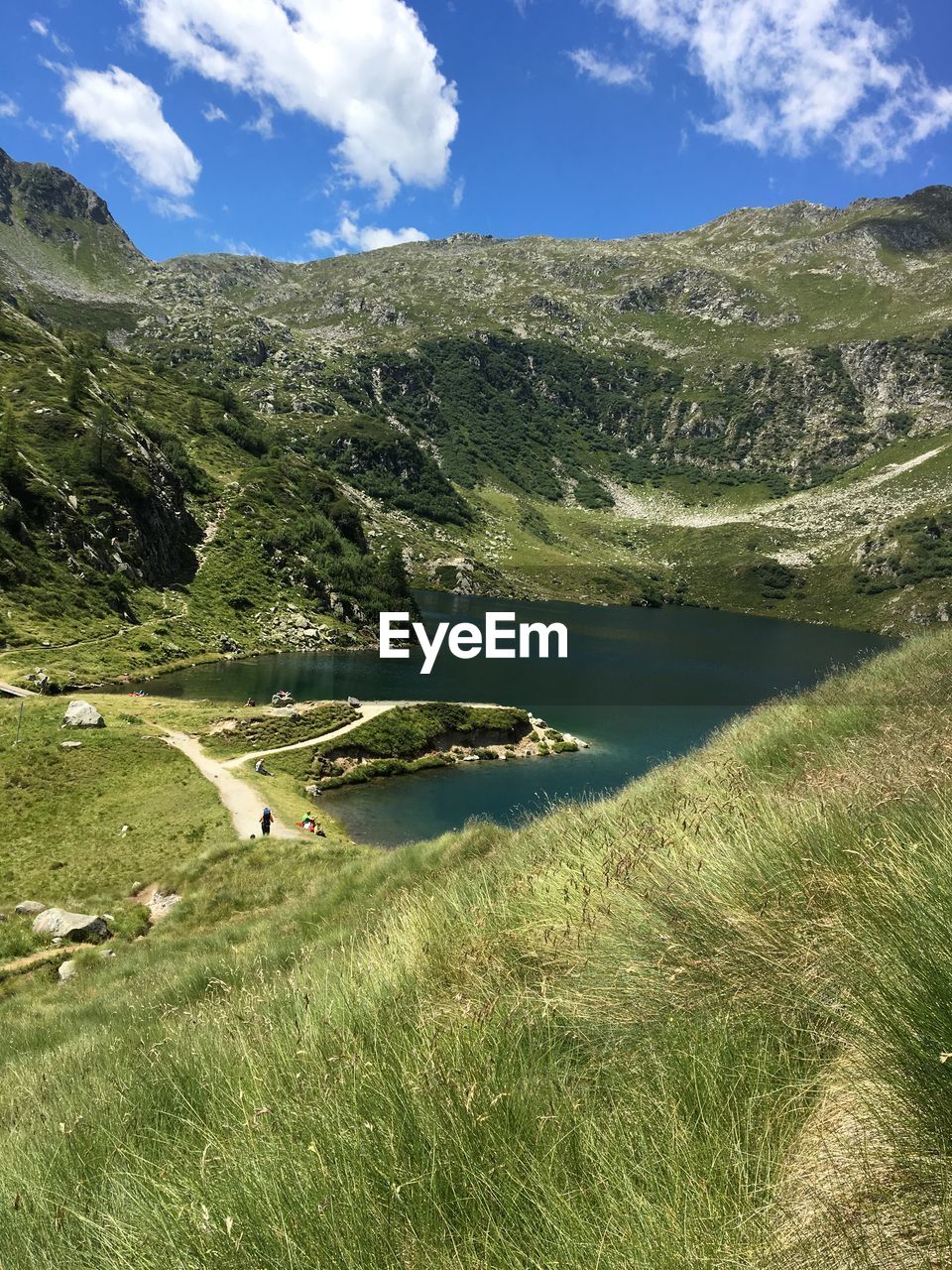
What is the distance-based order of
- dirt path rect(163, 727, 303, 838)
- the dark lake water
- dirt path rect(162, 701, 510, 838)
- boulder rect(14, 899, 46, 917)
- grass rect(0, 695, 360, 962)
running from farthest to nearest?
the dark lake water, dirt path rect(162, 701, 510, 838), dirt path rect(163, 727, 303, 838), grass rect(0, 695, 360, 962), boulder rect(14, 899, 46, 917)

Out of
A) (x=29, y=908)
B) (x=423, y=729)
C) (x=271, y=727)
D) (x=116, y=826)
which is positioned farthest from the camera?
(x=423, y=729)

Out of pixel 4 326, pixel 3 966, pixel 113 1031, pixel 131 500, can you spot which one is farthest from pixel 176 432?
pixel 113 1031

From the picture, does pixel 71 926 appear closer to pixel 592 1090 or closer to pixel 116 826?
pixel 116 826

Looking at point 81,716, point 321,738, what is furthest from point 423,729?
point 81,716

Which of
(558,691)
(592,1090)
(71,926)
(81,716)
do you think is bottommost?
(558,691)

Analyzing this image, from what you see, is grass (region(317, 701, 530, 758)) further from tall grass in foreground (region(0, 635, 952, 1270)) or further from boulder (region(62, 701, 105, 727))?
tall grass in foreground (region(0, 635, 952, 1270))

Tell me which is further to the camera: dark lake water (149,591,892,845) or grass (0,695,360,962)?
dark lake water (149,591,892,845)

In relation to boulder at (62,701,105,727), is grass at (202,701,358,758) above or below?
below

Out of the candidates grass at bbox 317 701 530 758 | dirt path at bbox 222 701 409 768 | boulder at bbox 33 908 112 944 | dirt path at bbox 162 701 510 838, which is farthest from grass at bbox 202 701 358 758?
boulder at bbox 33 908 112 944
